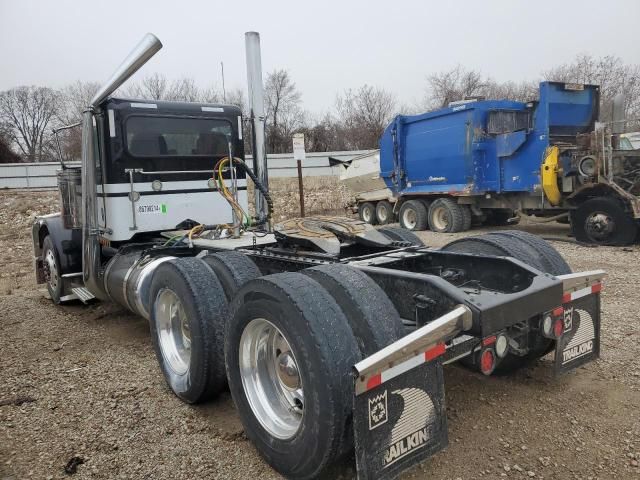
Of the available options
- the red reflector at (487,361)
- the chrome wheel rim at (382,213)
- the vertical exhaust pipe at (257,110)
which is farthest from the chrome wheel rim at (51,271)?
the chrome wheel rim at (382,213)

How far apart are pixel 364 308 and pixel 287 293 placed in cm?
37

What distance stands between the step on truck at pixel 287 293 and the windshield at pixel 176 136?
14 mm

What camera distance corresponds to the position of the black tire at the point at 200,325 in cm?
334

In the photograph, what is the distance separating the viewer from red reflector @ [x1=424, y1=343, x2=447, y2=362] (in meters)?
2.30

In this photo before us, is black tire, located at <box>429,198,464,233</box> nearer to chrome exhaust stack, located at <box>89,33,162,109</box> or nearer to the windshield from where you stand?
the windshield

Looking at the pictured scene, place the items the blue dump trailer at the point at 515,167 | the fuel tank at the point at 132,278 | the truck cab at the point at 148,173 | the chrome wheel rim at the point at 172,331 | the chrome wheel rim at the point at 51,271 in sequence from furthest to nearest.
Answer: the blue dump trailer at the point at 515,167 < the chrome wheel rim at the point at 51,271 < the truck cab at the point at 148,173 < the fuel tank at the point at 132,278 < the chrome wheel rim at the point at 172,331

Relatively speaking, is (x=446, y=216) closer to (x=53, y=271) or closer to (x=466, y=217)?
(x=466, y=217)

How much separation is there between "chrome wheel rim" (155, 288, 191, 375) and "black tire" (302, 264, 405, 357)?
61.2 inches

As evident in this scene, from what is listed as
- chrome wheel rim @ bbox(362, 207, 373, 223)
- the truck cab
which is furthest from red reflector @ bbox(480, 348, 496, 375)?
chrome wheel rim @ bbox(362, 207, 373, 223)

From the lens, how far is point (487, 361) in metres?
2.57

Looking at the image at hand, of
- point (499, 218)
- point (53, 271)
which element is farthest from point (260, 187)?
point (499, 218)

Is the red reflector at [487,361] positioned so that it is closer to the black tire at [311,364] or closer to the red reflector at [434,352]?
the red reflector at [434,352]

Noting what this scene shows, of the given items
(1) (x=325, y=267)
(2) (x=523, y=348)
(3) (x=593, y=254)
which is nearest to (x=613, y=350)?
(2) (x=523, y=348)

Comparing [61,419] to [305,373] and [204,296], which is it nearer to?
[204,296]
